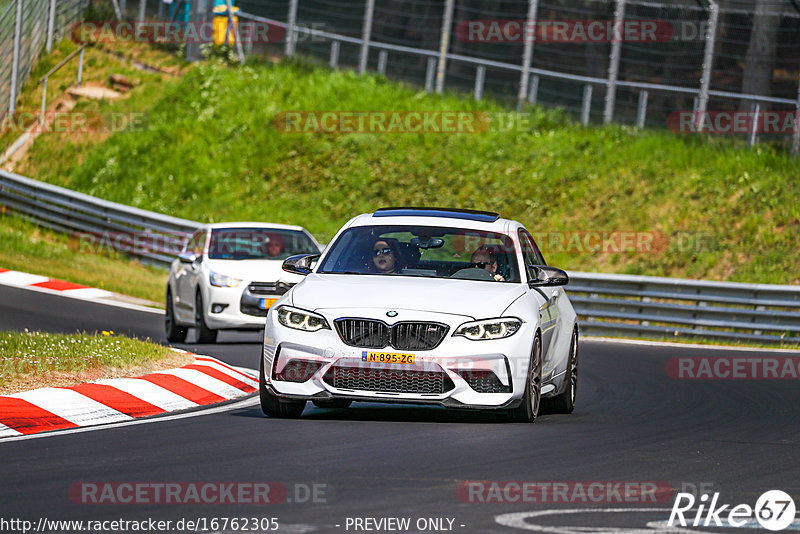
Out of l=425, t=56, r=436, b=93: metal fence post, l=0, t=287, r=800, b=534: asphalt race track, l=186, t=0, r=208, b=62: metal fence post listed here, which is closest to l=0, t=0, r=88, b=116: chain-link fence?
l=186, t=0, r=208, b=62: metal fence post

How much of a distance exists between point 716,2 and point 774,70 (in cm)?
169

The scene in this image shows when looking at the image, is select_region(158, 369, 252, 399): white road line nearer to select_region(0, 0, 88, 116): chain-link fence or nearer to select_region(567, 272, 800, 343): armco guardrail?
select_region(567, 272, 800, 343): armco guardrail

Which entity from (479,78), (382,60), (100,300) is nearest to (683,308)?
(100,300)

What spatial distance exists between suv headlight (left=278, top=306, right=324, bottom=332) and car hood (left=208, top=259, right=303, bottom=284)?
8.07 metres

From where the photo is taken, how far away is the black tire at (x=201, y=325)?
18.8m

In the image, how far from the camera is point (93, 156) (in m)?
36.5

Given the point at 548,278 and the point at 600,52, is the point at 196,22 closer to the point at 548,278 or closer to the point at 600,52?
the point at 600,52

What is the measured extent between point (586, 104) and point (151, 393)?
2134 cm

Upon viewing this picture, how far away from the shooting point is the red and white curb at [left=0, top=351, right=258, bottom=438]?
1023 centimetres

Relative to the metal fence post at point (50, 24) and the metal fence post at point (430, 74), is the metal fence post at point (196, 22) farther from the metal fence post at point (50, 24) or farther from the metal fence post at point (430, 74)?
the metal fence post at point (430, 74)

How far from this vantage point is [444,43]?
3319 centimetres

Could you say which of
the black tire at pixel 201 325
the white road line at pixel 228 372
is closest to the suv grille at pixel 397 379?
the white road line at pixel 228 372

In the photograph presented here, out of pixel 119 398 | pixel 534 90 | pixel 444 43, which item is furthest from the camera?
pixel 444 43

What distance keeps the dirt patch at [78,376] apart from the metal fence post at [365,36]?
21311 mm
